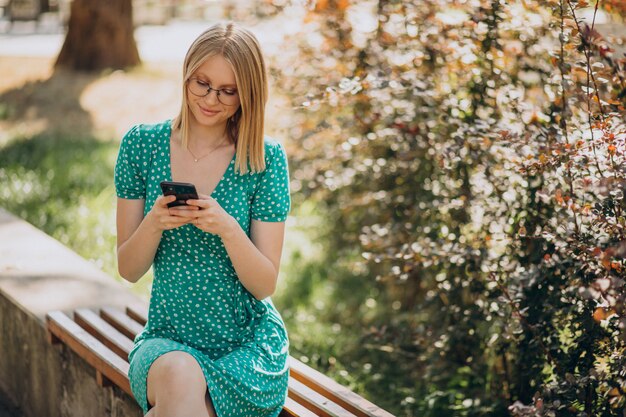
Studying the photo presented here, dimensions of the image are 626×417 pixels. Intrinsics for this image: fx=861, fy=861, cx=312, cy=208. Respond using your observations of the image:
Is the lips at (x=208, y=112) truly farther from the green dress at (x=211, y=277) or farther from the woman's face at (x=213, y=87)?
the green dress at (x=211, y=277)

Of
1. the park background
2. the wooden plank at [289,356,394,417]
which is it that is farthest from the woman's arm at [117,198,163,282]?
the park background

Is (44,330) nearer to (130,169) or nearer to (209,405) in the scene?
(130,169)

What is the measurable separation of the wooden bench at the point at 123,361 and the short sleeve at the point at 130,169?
26.1 inches

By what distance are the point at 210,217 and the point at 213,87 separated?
0.46m

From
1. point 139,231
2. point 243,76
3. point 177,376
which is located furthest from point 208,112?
point 177,376

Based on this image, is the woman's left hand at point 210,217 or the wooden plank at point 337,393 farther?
the wooden plank at point 337,393

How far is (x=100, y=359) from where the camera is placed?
3.31 meters

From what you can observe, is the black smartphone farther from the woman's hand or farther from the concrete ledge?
the concrete ledge

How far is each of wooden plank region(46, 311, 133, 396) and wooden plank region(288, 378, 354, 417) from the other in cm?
59

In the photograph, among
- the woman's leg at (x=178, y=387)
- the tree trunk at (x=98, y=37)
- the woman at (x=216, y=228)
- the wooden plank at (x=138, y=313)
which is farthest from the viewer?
the tree trunk at (x=98, y=37)

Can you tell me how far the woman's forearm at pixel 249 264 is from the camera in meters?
2.81

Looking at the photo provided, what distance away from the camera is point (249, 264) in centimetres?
287

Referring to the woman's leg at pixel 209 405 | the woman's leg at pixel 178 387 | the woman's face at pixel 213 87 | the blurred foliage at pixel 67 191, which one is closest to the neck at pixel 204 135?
the woman's face at pixel 213 87

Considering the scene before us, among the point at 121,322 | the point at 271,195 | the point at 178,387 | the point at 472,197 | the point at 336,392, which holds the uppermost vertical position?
the point at 271,195
